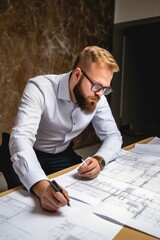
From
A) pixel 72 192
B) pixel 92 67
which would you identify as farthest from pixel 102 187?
pixel 92 67

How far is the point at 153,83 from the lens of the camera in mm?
5004

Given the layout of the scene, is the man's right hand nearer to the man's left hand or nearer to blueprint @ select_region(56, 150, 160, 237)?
blueprint @ select_region(56, 150, 160, 237)

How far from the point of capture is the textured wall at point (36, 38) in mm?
2412

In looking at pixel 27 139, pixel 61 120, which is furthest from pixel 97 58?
pixel 27 139

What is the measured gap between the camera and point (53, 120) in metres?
1.36

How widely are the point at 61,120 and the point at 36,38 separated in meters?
1.60

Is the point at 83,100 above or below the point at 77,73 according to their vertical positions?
below

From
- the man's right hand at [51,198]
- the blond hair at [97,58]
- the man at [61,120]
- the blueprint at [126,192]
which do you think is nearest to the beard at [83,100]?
the man at [61,120]

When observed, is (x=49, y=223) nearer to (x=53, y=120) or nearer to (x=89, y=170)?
(x=89, y=170)

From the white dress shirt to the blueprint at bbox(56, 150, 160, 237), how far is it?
14 centimetres

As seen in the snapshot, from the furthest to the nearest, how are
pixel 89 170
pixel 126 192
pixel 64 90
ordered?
pixel 64 90 < pixel 89 170 < pixel 126 192

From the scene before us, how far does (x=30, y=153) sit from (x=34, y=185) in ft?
0.48

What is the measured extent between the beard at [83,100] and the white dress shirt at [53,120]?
0.07m

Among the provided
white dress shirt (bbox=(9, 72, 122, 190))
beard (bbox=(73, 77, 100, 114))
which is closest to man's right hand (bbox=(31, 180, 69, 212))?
white dress shirt (bbox=(9, 72, 122, 190))
